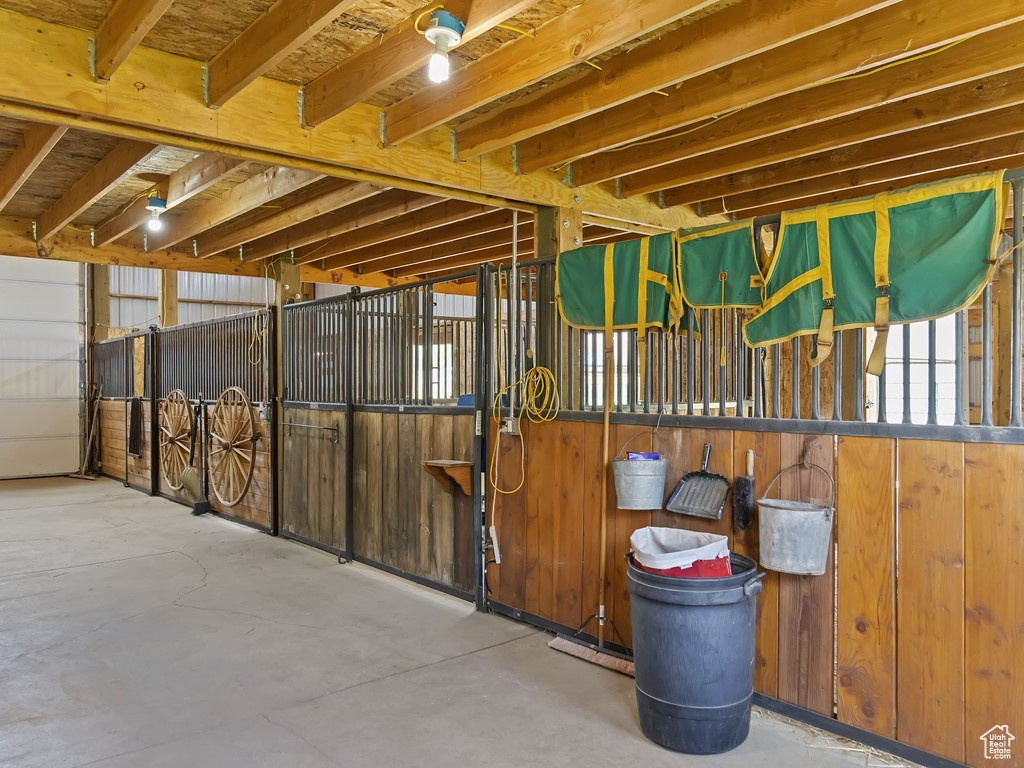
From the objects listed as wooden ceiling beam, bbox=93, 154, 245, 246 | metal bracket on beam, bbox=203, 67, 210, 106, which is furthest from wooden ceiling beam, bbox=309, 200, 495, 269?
metal bracket on beam, bbox=203, 67, 210, 106

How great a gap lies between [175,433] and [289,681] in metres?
5.48

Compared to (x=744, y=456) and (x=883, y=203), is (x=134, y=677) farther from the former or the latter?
(x=883, y=203)

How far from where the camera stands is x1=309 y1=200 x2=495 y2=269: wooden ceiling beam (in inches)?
205

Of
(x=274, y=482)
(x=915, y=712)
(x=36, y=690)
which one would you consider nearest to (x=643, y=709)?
(x=915, y=712)

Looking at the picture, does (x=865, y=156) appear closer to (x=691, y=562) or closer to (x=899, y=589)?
(x=899, y=589)

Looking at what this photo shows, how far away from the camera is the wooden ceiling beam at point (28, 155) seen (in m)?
3.60

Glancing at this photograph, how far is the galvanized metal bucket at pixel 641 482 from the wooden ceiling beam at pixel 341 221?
2.56m

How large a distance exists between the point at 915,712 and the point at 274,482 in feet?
16.6

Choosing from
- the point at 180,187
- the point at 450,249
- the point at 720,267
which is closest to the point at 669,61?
the point at 720,267

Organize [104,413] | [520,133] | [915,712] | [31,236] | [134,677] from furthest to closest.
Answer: [104,413], [31,236], [520,133], [134,677], [915,712]

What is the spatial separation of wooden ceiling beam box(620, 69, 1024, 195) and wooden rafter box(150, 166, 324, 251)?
Answer: 7.06 ft

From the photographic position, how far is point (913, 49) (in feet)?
8.16

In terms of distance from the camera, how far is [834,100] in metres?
3.14

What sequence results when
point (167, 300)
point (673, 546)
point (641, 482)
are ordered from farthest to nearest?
point (167, 300) < point (641, 482) < point (673, 546)
